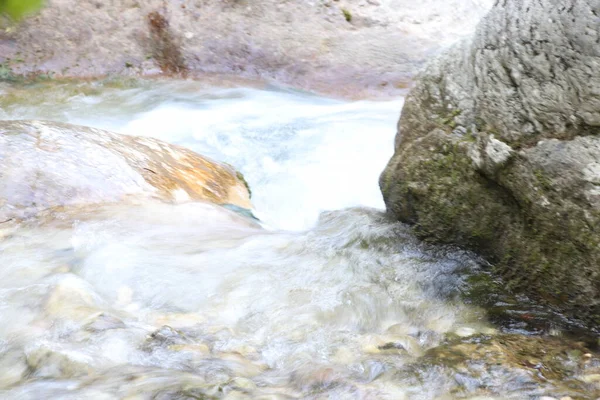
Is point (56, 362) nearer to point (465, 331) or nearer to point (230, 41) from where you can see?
point (465, 331)

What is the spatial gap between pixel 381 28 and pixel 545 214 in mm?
6282

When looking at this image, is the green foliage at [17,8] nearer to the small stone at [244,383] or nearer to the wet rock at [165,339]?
the wet rock at [165,339]

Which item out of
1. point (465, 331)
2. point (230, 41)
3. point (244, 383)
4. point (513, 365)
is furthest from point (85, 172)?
point (230, 41)

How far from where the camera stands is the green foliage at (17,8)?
8383 mm

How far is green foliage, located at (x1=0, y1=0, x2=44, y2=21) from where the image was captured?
8.38m

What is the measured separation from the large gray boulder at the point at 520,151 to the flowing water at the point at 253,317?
6.9 inches

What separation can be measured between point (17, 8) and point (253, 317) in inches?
275

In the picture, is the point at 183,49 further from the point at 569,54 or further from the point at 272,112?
the point at 569,54

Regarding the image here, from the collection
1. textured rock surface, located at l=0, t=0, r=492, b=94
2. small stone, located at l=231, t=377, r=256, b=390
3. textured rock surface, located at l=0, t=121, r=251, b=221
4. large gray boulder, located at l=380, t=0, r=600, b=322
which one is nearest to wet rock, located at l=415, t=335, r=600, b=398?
large gray boulder, located at l=380, t=0, r=600, b=322

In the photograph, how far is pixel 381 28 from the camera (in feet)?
28.5

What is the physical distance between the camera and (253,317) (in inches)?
116

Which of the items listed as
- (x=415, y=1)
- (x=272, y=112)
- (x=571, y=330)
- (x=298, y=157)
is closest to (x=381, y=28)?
(x=415, y=1)

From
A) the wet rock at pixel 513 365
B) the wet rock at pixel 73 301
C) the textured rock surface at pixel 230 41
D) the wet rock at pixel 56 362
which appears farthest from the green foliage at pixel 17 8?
the wet rock at pixel 513 365

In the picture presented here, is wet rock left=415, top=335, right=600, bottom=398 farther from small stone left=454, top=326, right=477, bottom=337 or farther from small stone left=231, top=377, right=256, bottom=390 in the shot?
small stone left=231, top=377, right=256, bottom=390
